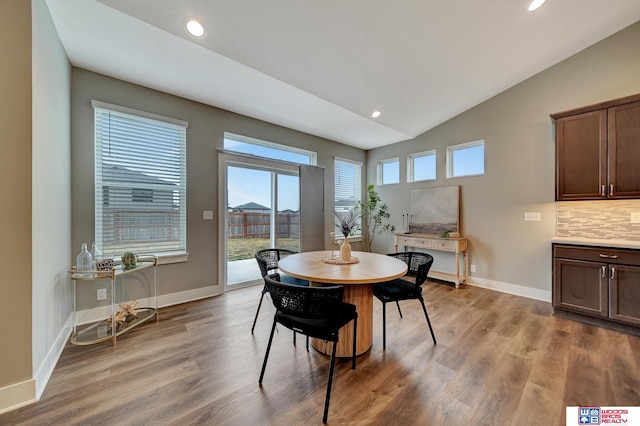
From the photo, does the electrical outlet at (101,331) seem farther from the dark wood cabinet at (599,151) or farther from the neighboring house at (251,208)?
the dark wood cabinet at (599,151)

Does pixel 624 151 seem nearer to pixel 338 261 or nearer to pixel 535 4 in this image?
pixel 535 4

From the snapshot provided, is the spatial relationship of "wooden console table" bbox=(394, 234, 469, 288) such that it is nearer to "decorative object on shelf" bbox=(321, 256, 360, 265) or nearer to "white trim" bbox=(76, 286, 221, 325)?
"decorative object on shelf" bbox=(321, 256, 360, 265)

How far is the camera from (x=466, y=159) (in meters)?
4.34

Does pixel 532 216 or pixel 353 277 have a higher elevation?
pixel 532 216

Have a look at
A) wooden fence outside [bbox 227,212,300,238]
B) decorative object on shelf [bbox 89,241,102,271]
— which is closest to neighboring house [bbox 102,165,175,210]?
decorative object on shelf [bbox 89,241,102,271]

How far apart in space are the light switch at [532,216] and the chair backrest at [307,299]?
140 inches

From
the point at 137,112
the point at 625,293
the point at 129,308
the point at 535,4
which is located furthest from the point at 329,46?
the point at 625,293

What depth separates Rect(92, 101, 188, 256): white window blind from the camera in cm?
282

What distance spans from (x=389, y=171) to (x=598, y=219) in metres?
3.33

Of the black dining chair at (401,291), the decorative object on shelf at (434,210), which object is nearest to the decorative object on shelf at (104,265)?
the black dining chair at (401,291)

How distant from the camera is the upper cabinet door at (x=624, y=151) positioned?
101 inches

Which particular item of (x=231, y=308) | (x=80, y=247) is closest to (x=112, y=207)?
(x=80, y=247)

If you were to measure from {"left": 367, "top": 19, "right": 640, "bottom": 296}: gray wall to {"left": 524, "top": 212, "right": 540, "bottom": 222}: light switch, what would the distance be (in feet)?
0.16

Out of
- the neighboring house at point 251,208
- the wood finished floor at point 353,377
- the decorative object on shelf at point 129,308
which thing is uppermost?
the neighboring house at point 251,208
